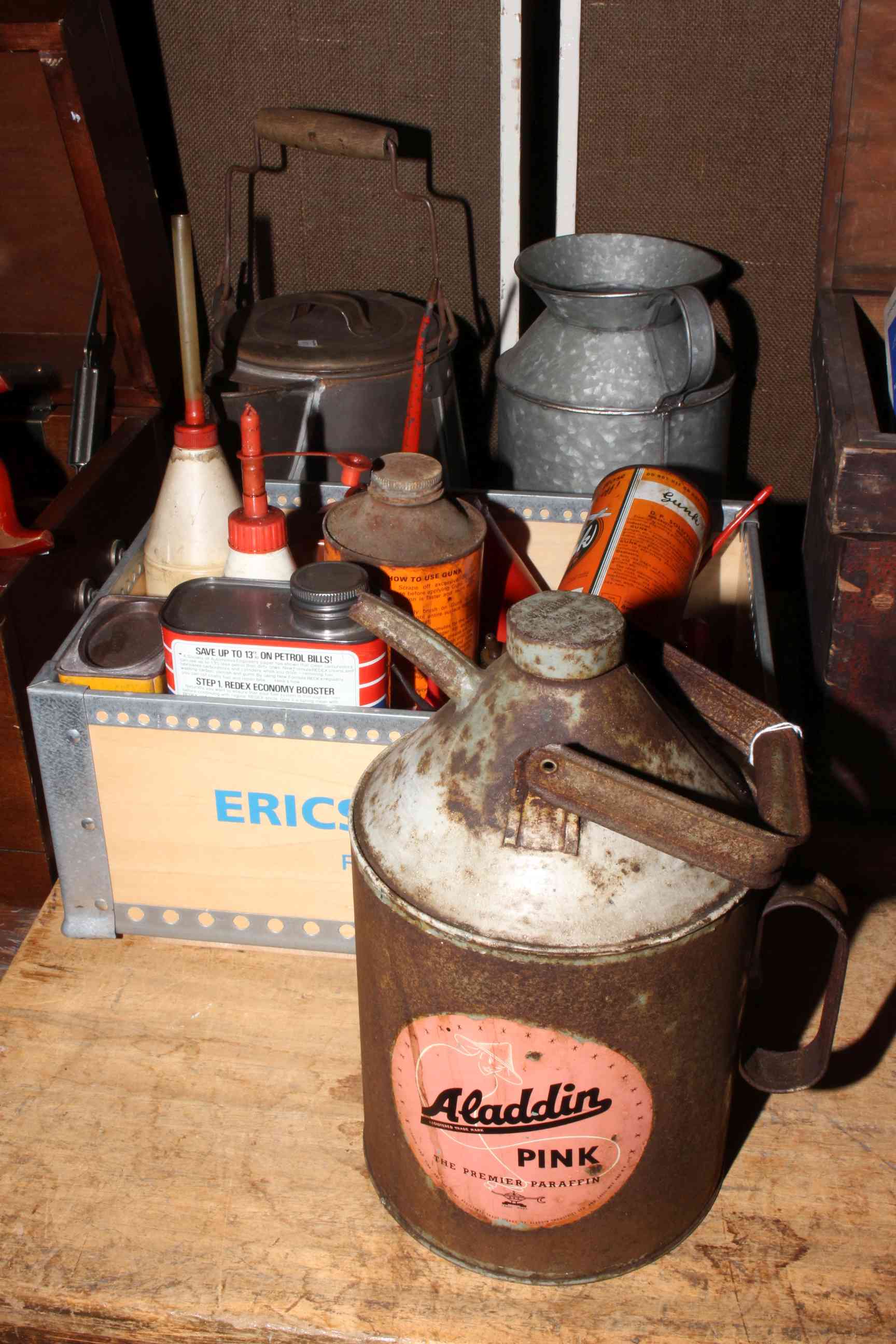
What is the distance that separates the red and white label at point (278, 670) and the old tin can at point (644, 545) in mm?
195

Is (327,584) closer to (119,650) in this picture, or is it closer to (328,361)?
(119,650)

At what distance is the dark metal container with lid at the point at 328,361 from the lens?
1264 mm

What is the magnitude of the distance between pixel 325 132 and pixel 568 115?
12.9 inches

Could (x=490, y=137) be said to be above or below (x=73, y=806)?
above

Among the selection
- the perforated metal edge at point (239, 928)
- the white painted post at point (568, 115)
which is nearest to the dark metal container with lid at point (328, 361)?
the white painted post at point (568, 115)

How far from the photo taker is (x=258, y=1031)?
91 cm

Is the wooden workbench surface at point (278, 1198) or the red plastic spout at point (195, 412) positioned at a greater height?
the red plastic spout at point (195, 412)

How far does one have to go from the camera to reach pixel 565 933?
0.61 metres

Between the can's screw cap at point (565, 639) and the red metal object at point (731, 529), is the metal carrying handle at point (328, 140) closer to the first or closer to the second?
the red metal object at point (731, 529)

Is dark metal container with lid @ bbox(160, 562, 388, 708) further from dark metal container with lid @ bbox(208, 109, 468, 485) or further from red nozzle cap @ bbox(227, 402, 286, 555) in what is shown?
dark metal container with lid @ bbox(208, 109, 468, 485)

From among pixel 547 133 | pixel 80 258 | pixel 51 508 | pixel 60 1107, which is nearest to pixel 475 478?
pixel 547 133

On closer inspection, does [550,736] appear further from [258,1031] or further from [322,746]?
[258,1031]

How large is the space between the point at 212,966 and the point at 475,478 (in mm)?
928

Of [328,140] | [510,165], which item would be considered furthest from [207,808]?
[510,165]
